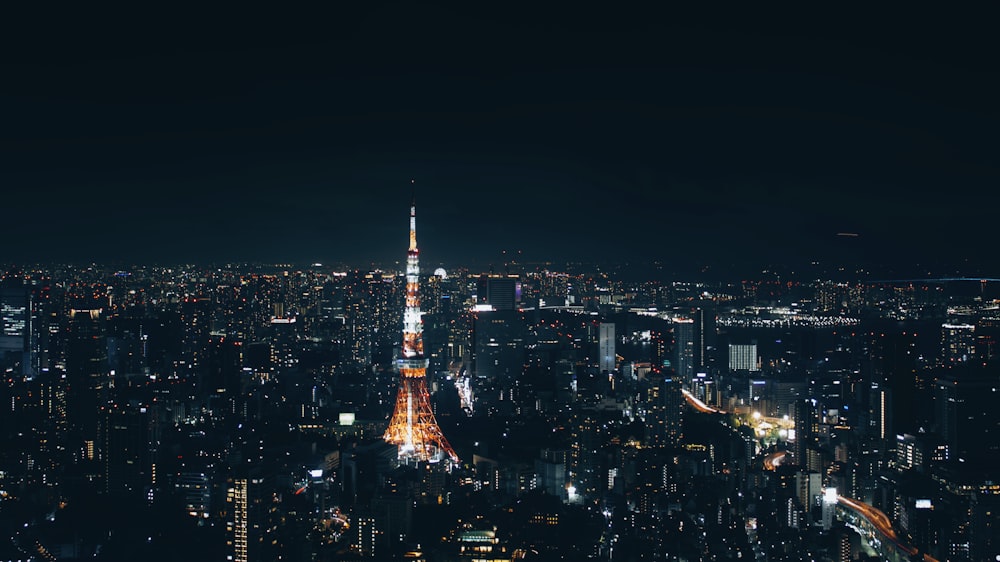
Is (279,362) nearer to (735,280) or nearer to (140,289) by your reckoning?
(140,289)

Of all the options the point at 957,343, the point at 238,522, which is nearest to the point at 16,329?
the point at 238,522

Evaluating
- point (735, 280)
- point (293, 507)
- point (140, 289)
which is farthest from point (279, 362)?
point (735, 280)

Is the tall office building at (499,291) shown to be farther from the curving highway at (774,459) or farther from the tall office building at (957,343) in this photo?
the tall office building at (957,343)

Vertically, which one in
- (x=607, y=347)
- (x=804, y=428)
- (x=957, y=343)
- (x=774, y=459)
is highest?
(x=957, y=343)

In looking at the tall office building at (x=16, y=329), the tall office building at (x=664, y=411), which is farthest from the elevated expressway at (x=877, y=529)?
the tall office building at (x=16, y=329)

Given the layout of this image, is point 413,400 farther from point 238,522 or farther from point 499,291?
point 238,522
